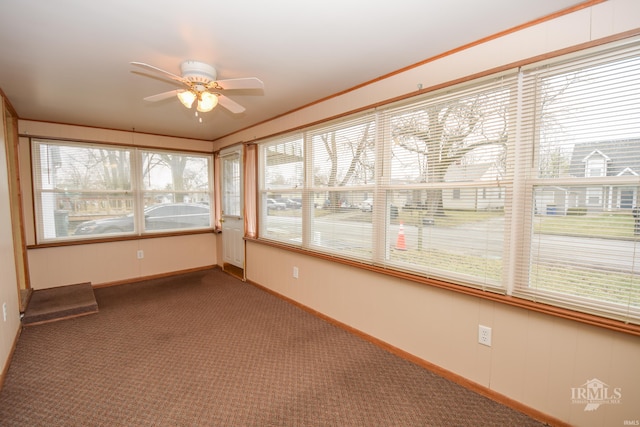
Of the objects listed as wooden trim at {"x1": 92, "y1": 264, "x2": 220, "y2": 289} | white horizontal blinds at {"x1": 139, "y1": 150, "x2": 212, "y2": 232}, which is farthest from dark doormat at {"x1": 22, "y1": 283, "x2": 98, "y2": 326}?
white horizontal blinds at {"x1": 139, "y1": 150, "x2": 212, "y2": 232}

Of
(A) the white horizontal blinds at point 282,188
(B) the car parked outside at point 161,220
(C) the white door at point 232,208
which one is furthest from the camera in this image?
(C) the white door at point 232,208

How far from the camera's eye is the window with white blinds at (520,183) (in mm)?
1466

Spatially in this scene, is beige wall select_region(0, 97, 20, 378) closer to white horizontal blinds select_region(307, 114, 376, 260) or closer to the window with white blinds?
Result: white horizontal blinds select_region(307, 114, 376, 260)

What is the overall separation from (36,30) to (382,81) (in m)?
2.43

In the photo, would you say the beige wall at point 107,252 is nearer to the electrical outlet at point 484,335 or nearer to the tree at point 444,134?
the tree at point 444,134

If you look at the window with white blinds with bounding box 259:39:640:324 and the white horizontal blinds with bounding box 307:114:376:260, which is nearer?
the window with white blinds with bounding box 259:39:640:324

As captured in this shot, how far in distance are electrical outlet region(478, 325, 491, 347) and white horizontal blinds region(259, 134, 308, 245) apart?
2.10 meters

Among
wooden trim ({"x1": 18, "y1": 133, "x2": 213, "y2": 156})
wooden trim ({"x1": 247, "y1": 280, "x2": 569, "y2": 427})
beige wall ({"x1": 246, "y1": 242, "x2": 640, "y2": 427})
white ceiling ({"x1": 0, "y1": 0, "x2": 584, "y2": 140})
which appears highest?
white ceiling ({"x1": 0, "y1": 0, "x2": 584, "y2": 140})

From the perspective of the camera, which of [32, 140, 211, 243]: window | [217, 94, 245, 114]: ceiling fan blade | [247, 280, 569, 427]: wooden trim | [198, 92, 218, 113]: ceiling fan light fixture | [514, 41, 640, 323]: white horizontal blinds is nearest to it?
[514, 41, 640, 323]: white horizontal blinds

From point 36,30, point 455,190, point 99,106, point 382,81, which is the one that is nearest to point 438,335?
point 455,190

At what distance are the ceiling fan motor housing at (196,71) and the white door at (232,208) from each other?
222 cm

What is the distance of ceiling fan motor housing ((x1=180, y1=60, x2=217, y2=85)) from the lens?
2.14 meters

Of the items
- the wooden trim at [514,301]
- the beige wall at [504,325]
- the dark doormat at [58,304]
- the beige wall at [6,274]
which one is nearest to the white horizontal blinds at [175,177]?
the dark doormat at [58,304]

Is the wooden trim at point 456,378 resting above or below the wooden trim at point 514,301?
below
